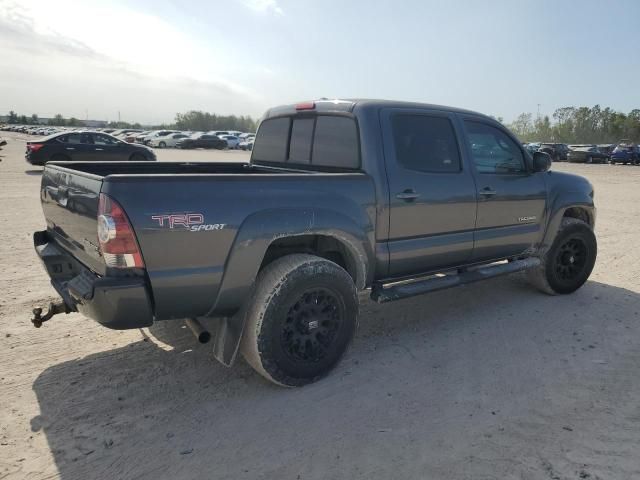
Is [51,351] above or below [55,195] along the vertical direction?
below

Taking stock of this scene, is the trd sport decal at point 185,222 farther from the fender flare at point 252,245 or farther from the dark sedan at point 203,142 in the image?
the dark sedan at point 203,142

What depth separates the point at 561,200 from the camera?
5230 millimetres

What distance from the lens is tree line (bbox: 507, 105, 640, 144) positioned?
7394cm

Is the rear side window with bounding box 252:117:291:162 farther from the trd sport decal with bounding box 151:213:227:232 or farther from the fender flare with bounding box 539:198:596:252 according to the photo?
the fender flare with bounding box 539:198:596:252

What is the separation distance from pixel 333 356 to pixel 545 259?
3.01 meters

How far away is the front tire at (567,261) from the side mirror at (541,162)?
836 mm

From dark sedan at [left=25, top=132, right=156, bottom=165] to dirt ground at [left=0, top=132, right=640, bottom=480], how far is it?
13441mm

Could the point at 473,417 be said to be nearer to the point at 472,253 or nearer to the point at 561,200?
the point at 472,253

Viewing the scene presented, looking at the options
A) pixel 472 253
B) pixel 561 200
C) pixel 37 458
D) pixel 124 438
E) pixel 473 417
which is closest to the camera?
pixel 37 458

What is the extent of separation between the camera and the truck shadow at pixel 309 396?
2672 mm

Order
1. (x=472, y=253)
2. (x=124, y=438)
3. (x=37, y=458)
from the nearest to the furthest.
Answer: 1. (x=37, y=458)
2. (x=124, y=438)
3. (x=472, y=253)

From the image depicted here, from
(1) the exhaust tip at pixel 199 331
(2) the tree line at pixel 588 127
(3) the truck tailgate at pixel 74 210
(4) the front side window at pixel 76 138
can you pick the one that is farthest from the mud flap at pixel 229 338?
(2) the tree line at pixel 588 127

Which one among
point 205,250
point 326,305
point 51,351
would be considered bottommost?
point 51,351

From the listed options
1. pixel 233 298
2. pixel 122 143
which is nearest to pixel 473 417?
pixel 233 298
